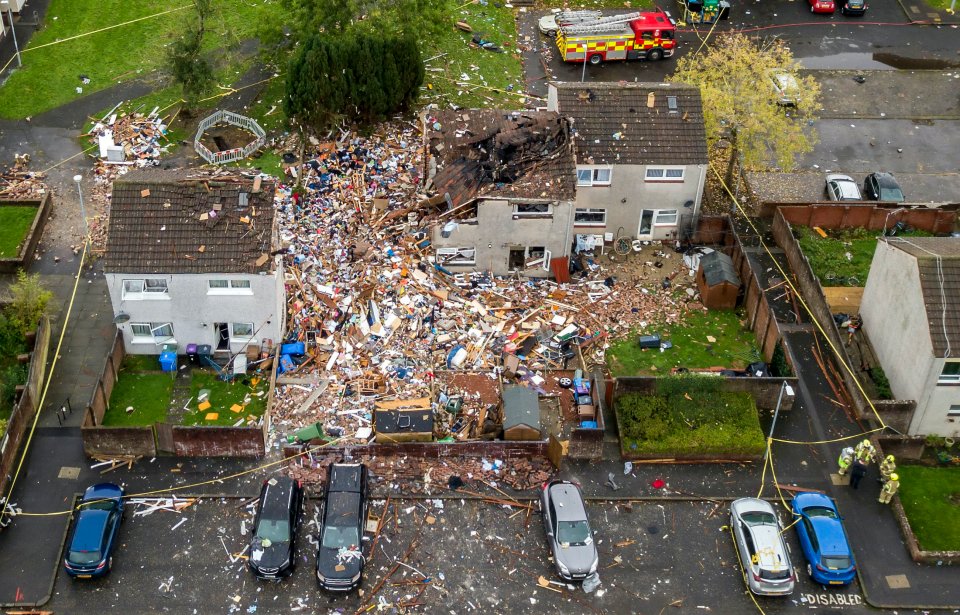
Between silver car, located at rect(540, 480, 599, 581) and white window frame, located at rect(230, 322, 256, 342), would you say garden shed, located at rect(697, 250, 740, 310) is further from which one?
white window frame, located at rect(230, 322, 256, 342)

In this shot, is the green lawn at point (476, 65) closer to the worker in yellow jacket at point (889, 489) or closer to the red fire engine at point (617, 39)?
the red fire engine at point (617, 39)

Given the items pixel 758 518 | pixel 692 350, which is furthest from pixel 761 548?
pixel 692 350

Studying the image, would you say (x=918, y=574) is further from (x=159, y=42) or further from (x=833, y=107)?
(x=159, y=42)

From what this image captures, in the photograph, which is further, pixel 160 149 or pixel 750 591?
pixel 160 149

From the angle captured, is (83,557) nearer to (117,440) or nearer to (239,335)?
(117,440)

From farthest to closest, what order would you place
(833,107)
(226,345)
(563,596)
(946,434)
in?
(833,107) → (226,345) → (946,434) → (563,596)

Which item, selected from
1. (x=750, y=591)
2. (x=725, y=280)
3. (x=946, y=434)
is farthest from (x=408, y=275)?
(x=946, y=434)

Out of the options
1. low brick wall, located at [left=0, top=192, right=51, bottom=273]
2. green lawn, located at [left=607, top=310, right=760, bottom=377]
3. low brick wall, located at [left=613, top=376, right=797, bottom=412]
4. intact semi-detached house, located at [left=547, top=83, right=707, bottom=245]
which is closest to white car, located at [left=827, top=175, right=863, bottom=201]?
intact semi-detached house, located at [left=547, top=83, right=707, bottom=245]
